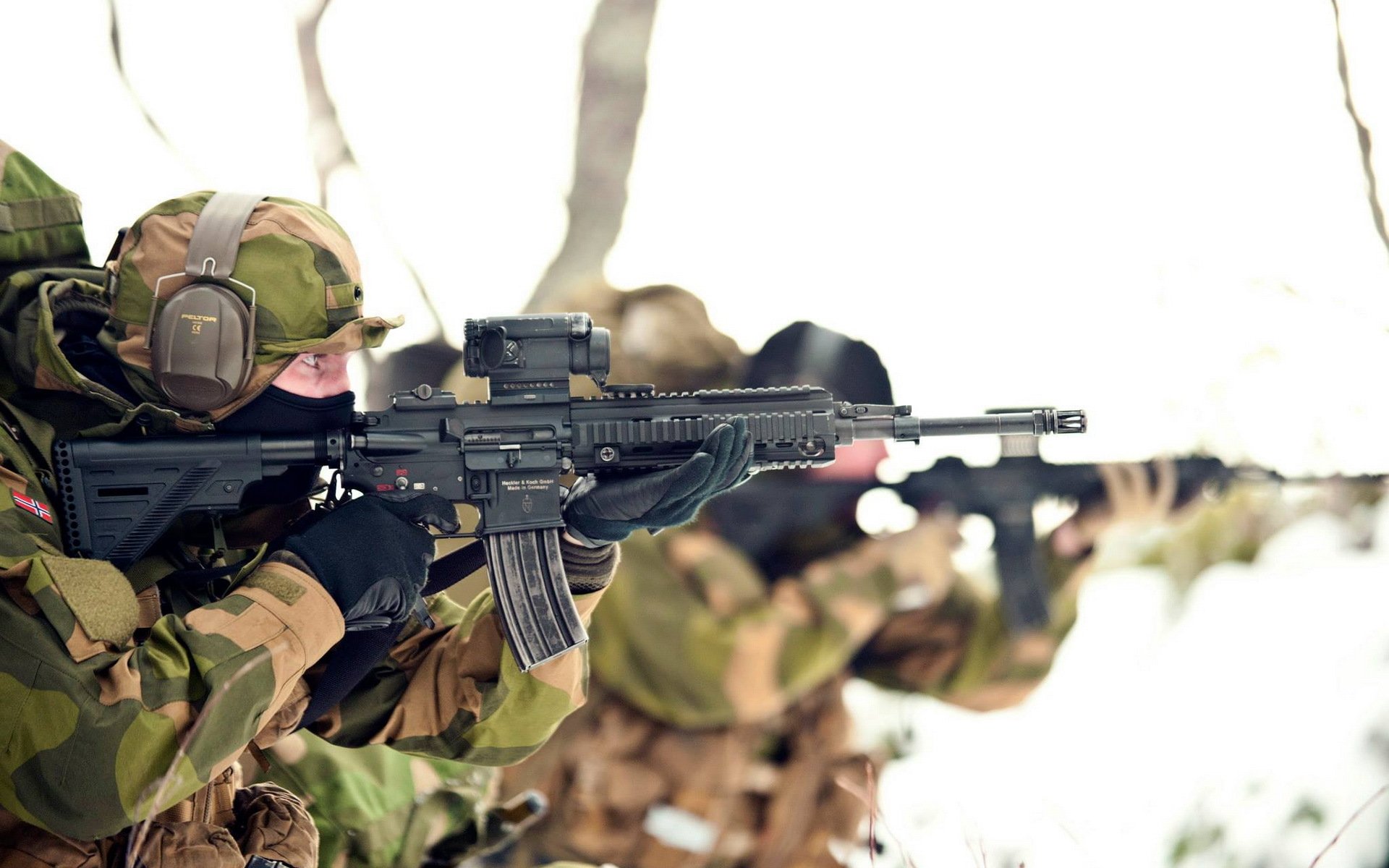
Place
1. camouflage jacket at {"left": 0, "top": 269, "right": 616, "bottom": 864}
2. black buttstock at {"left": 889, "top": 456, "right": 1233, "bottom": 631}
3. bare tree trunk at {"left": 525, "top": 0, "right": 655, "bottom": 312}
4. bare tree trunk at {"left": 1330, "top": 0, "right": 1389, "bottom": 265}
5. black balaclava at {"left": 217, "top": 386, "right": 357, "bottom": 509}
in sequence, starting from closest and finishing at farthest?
camouflage jacket at {"left": 0, "top": 269, "right": 616, "bottom": 864} → black balaclava at {"left": 217, "top": 386, "right": 357, "bottom": 509} → black buttstock at {"left": 889, "top": 456, "right": 1233, "bottom": 631} → bare tree trunk at {"left": 1330, "top": 0, "right": 1389, "bottom": 265} → bare tree trunk at {"left": 525, "top": 0, "right": 655, "bottom": 312}

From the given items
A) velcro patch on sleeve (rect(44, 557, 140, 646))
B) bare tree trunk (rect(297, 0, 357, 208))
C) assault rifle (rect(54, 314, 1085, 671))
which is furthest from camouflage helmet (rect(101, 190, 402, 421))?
bare tree trunk (rect(297, 0, 357, 208))

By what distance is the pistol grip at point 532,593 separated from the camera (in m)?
1.61

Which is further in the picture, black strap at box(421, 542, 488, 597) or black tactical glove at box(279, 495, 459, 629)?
black strap at box(421, 542, 488, 597)

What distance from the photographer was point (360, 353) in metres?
2.91

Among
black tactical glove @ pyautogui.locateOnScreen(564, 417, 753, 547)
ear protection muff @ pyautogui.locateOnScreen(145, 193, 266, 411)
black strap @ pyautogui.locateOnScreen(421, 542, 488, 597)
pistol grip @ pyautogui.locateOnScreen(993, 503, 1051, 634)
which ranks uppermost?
ear protection muff @ pyautogui.locateOnScreen(145, 193, 266, 411)

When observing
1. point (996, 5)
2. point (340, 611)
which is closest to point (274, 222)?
point (340, 611)

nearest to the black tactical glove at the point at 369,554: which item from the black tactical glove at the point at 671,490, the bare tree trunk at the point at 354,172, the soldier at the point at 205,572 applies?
the soldier at the point at 205,572

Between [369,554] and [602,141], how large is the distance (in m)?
1.84

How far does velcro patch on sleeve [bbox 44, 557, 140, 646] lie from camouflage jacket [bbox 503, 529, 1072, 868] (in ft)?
4.75

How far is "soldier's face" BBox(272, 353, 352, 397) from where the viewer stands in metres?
1.53

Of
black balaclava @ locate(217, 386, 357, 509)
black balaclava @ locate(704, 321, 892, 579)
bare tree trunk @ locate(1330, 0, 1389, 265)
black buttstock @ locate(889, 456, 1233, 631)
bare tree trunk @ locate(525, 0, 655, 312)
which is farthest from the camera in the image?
bare tree trunk @ locate(525, 0, 655, 312)

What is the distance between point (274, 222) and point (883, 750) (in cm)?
220

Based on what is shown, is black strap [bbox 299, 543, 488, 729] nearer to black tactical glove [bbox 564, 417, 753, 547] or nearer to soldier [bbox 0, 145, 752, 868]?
soldier [bbox 0, 145, 752, 868]

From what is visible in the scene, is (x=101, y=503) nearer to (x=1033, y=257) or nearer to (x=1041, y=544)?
(x=1041, y=544)
